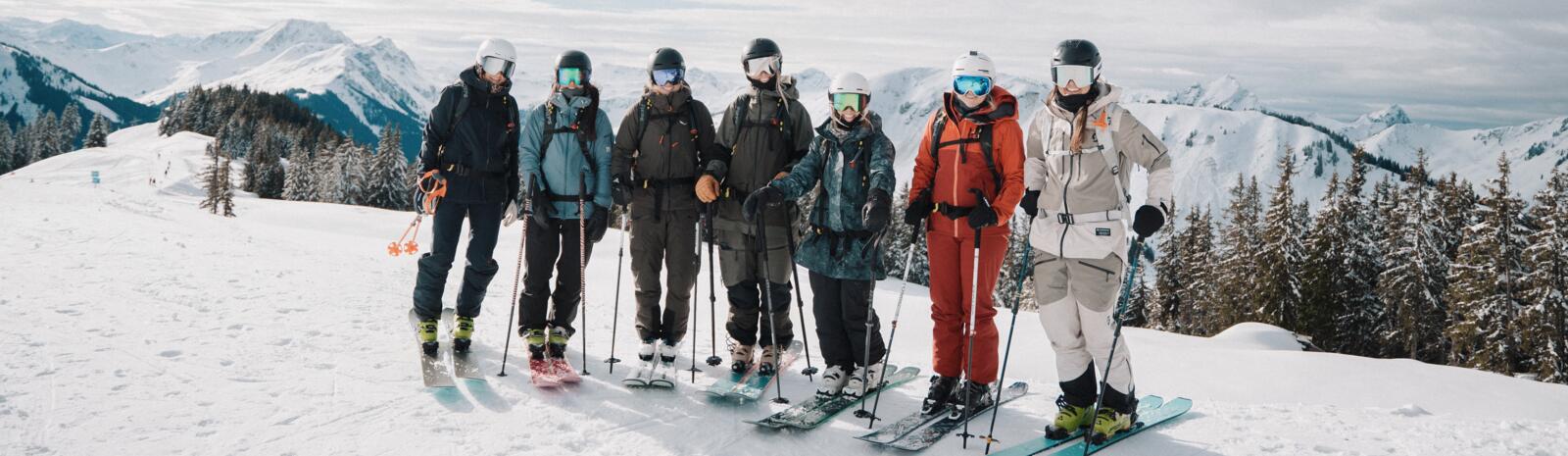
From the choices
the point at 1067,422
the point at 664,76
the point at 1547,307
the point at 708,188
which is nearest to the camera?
the point at 1067,422

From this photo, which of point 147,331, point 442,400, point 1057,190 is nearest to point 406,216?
point 147,331

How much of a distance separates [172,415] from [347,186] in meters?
64.1

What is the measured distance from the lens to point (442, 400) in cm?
606

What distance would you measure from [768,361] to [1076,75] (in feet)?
10.8

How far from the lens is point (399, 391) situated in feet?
20.4

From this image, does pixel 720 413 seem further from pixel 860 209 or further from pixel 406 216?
pixel 406 216

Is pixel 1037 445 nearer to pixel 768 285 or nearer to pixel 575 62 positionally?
pixel 768 285

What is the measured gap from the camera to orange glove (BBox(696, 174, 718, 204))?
637cm

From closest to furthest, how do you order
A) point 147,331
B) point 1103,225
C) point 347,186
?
point 1103,225
point 147,331
point 347,186

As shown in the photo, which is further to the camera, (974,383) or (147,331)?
(147,331)

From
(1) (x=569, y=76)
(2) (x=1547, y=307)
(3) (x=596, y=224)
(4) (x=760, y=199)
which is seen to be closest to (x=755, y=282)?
(4) (x=760, y=199)

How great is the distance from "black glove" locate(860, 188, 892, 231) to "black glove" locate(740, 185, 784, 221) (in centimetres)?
71

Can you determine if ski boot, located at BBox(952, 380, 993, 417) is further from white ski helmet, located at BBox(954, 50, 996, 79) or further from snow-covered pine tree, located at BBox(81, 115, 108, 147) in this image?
snow-covered pine tree, located at BBox(81, 115, 108, 147)

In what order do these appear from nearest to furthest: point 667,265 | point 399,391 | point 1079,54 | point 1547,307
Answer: point 1079,54 → point 399,391 → point 667,265 → point 1547,307
